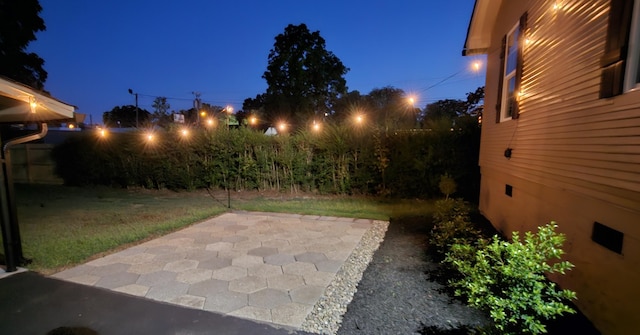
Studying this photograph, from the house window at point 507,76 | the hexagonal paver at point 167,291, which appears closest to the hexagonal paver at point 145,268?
the hexagonal paver at point 167,291

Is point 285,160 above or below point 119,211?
above

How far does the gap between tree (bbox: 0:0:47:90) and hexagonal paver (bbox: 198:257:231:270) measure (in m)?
20.5

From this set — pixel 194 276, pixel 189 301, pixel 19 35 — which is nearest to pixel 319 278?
pixel 189 301

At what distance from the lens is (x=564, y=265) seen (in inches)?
69.4

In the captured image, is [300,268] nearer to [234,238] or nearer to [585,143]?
[234,238]

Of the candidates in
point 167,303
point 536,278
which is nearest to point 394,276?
point 536,278

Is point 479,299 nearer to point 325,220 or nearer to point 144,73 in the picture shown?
point 325,220

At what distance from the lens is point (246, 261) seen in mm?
3676

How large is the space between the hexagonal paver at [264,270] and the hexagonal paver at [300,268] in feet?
0.29

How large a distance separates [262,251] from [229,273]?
0.76 m

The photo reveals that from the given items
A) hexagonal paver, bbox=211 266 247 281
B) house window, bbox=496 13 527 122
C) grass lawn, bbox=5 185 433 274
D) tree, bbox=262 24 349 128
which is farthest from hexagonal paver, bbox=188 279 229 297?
tree, bbox=262 24 349 128

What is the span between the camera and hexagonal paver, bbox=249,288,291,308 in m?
2.63

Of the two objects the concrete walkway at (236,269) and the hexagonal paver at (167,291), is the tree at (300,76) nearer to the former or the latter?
the concrete walkway at (236,269)

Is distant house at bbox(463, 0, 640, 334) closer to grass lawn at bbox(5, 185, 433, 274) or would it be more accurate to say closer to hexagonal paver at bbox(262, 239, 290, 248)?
grass lawn at bbox(5, 185, 433, 274)
